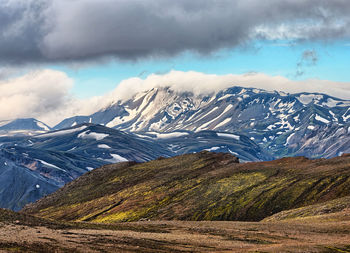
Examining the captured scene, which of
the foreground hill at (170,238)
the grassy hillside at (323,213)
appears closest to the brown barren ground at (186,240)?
the foreground hill at (170,238)

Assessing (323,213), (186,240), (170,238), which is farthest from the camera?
(323,213)

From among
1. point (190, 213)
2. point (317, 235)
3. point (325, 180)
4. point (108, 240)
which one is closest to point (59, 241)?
point (108, 240)

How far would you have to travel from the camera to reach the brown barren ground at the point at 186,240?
63775 mm

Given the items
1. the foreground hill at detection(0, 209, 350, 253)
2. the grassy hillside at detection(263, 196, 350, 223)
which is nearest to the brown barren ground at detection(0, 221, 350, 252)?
the foreground hill at detection(0, 209, 350, 253)

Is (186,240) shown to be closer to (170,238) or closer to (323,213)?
(170,238)

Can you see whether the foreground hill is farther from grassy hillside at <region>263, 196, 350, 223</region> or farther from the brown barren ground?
grassy hillside at <region>263, 196, 350, 223</region>

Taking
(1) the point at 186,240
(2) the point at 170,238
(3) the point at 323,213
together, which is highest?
(1) the point at 186,240

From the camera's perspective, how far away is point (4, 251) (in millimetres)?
54625

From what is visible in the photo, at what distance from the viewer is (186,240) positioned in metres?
79.8

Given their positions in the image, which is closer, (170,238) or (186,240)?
(186,240)

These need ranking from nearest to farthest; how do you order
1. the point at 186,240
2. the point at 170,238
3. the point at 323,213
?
the point at 186,240, the point at 170,238, the point at 323,213

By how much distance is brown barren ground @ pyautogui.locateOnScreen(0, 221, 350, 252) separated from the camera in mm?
63775

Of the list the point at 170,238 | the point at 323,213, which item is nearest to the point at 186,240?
the point at 170,238

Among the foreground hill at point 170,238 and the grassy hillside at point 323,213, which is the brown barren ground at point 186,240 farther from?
the grassy hillside at point 323,213
